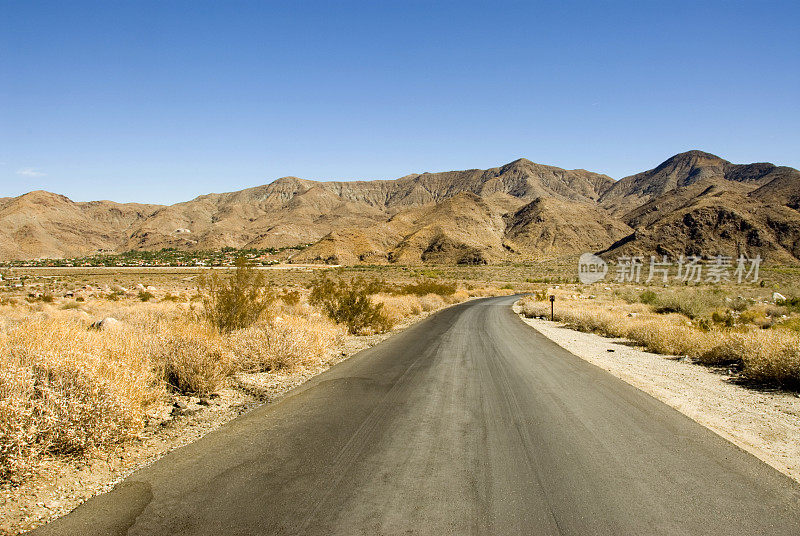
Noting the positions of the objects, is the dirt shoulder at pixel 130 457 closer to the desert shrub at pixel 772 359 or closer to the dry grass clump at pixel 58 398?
the dry grass clump at pixel 58 398

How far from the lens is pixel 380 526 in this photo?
350cm

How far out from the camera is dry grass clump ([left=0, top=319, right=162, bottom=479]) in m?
3.98

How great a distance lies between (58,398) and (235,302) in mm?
7263

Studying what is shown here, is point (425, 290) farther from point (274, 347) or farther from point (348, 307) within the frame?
point (274, 347)

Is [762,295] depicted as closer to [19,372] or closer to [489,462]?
[489,462]

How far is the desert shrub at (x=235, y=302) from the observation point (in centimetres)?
1137

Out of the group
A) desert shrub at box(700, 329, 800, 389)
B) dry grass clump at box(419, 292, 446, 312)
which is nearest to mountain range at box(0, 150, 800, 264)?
dry grass clump at box(419, 292, 446, 312)

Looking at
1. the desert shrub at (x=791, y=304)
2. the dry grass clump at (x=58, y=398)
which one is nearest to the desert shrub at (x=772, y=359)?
the dry grass clump at (x=58, y=398)

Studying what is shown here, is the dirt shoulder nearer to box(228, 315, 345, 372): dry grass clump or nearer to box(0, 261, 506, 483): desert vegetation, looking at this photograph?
box(0, 261, 506, 483): desert vegetation

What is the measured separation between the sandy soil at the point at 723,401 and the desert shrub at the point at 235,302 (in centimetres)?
954

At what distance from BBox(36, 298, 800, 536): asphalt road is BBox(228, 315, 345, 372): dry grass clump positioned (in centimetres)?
247

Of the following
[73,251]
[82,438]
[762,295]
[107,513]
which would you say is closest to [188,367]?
[82,438]

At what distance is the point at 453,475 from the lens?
4.38 meters

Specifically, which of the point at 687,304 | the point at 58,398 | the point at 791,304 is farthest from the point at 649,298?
the point at 58,398
